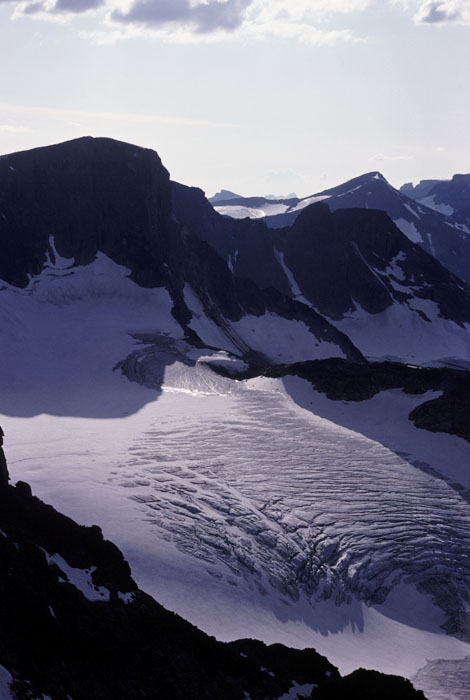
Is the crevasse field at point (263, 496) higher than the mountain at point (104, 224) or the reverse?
the reverse

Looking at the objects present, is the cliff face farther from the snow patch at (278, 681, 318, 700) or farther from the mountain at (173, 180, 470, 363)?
the snow patch at (278, 681, 318, 700)

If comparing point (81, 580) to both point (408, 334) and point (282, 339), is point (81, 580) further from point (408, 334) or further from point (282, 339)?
point (408, 334)

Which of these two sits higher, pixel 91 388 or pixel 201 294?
pixel 201 294

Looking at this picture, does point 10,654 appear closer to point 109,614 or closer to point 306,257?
point 109,614

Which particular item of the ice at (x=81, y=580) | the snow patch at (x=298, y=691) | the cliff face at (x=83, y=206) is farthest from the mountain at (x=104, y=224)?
the snow patch at (x=298, y=691)

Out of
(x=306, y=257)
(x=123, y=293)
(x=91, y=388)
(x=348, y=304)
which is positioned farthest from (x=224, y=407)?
(x=306, y=257)

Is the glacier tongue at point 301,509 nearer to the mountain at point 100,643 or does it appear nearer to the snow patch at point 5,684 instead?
the mountain at point 100,643
